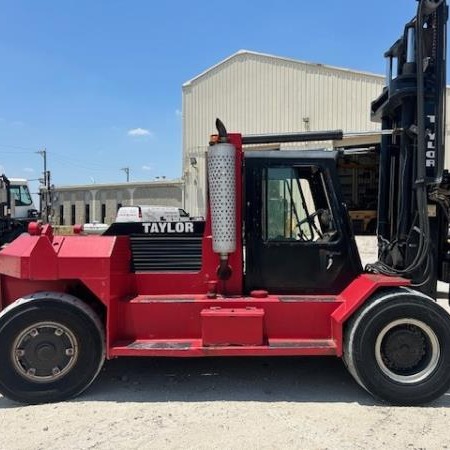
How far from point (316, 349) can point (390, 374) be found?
0.68m

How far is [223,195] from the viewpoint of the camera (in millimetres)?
4934

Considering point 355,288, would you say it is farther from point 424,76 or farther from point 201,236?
point 424,76

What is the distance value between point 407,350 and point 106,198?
1854 inches

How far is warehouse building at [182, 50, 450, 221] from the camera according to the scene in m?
25.2

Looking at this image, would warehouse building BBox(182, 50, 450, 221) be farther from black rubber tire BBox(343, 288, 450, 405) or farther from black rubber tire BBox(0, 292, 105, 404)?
black rubber tire BBox(343, 288, 450, 405)

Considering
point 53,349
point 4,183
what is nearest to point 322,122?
point 4,183

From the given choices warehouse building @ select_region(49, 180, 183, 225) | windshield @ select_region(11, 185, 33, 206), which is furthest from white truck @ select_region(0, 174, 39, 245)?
warehouse building @ select_region(49, 180, 183, 225)

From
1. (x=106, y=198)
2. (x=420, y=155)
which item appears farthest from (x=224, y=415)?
(x=106, y=198)

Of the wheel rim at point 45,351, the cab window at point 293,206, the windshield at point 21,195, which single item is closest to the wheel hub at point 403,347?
the cab window at point 293,206

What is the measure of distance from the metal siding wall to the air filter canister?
→ 19.0m

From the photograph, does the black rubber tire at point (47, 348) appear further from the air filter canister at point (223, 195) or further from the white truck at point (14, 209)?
the white truck at point (14, 209)

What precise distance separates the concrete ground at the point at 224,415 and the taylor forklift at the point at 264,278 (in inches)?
10.5

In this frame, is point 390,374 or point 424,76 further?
point 424,76

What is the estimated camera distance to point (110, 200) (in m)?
49.2
